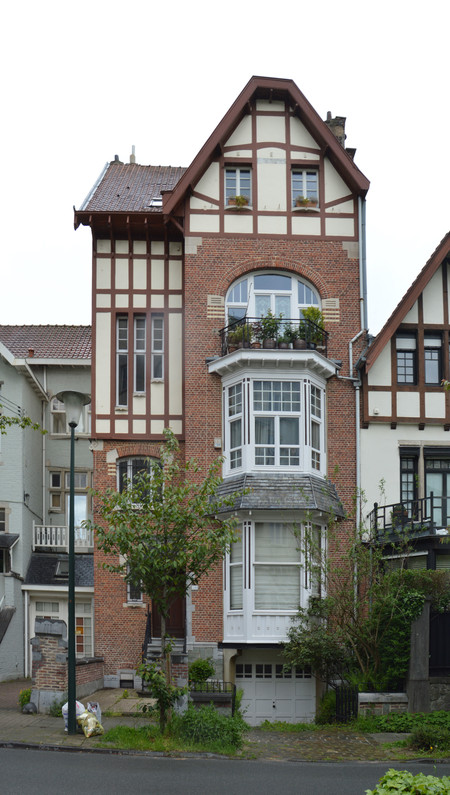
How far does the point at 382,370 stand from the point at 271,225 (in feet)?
16.3

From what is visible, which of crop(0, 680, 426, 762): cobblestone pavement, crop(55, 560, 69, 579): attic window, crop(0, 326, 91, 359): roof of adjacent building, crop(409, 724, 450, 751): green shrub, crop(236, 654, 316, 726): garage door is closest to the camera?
crop(0, 680, 426, 762): cobblestone pavement

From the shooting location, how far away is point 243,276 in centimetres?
2712

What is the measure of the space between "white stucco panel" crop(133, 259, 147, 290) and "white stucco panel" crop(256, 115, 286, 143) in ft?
15.4

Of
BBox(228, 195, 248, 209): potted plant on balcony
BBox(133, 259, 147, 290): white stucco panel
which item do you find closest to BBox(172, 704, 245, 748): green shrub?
BBox(133, 259, 147, 290): white stucco panel

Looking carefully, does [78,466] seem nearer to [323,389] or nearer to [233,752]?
[323,389]

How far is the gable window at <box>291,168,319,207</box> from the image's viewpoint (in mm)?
27312

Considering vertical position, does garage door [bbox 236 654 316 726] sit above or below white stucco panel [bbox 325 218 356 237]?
below

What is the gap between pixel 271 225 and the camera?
27.2 meters

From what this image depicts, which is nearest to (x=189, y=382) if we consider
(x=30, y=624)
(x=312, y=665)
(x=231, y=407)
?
(x=231, y=407)

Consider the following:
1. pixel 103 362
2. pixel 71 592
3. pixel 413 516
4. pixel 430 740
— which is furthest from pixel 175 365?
pixel 430 740

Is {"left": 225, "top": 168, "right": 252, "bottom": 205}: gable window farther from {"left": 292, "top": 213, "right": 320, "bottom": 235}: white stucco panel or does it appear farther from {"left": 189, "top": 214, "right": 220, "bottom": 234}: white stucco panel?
{"left": 292, "top": 213, "right": 320, "bottom": 235}: white stucco panel

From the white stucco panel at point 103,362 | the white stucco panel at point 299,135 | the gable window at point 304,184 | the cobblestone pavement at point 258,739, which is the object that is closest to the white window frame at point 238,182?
the gable window at point 304,184

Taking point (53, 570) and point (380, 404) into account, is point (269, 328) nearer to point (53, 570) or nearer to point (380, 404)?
point (380, 404)

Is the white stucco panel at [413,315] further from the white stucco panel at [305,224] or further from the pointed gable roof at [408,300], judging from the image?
the white stucco panel at [305,224]
